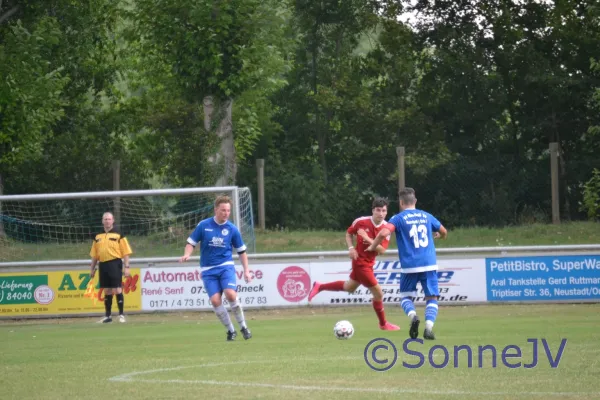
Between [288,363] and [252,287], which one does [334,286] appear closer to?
[288,363]

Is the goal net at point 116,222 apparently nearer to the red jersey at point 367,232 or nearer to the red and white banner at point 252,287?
the red and white banner at point 252,287

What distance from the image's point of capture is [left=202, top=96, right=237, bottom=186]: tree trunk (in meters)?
31.9

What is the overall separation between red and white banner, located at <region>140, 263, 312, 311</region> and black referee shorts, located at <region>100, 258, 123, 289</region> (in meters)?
2.35

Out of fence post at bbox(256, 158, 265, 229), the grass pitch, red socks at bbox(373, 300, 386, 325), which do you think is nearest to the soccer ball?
the grass pitch

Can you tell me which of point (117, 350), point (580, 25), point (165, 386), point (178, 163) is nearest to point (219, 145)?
point (178, 163)

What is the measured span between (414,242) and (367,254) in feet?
8.19

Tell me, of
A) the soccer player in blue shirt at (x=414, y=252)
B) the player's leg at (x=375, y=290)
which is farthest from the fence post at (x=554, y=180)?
the soccer player in blue shirt at (x=414, y=252)

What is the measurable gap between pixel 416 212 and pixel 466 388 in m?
4.59

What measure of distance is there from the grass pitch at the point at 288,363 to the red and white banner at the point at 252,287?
3217 millimetres

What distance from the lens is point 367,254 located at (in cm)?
1574

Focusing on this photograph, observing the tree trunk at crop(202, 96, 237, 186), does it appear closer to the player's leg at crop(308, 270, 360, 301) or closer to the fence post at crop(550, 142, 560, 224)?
A: the fence post at crop(550, 142, 560, 224)

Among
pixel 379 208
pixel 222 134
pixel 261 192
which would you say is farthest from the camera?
pixel 222 134

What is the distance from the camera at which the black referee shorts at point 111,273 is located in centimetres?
2030

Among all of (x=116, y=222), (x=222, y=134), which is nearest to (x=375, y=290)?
(x=116, y=222)
